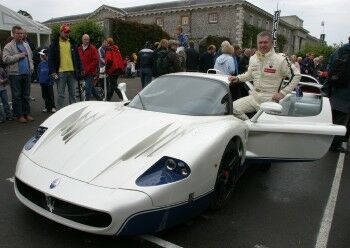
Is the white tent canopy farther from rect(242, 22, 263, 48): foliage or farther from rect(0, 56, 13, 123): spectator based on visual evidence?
rect(242, 22, 263, 48): foliage

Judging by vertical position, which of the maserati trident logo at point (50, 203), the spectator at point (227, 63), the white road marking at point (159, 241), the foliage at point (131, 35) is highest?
the foliage at point (131, 35)

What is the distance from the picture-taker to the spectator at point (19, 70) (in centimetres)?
695

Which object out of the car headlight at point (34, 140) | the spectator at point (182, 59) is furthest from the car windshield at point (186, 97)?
the spectator at point (182, 59)

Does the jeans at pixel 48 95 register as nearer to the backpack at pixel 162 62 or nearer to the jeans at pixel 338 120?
the backpack at pixel 162 62

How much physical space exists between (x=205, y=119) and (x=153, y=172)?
103cm

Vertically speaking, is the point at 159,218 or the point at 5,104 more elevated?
the point at 5,104

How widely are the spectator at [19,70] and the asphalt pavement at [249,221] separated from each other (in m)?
2.53

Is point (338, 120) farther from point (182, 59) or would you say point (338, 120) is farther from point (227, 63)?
point (182, 59)

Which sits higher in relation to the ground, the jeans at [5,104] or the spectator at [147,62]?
the spectator at [147,62]

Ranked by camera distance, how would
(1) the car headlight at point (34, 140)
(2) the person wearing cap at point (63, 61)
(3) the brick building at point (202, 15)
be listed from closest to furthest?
(1) the car headlight at point (34, 140) < (2) the person wearing cap at point (63, 61) < (3) the brick building at point (202, 15)

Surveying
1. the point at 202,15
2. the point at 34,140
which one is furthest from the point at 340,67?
the point at 202,15

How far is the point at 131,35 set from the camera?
27.1 metres

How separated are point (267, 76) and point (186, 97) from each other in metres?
1.26

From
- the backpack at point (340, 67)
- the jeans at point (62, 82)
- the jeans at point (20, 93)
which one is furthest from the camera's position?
the jeans at point (62, 82)
